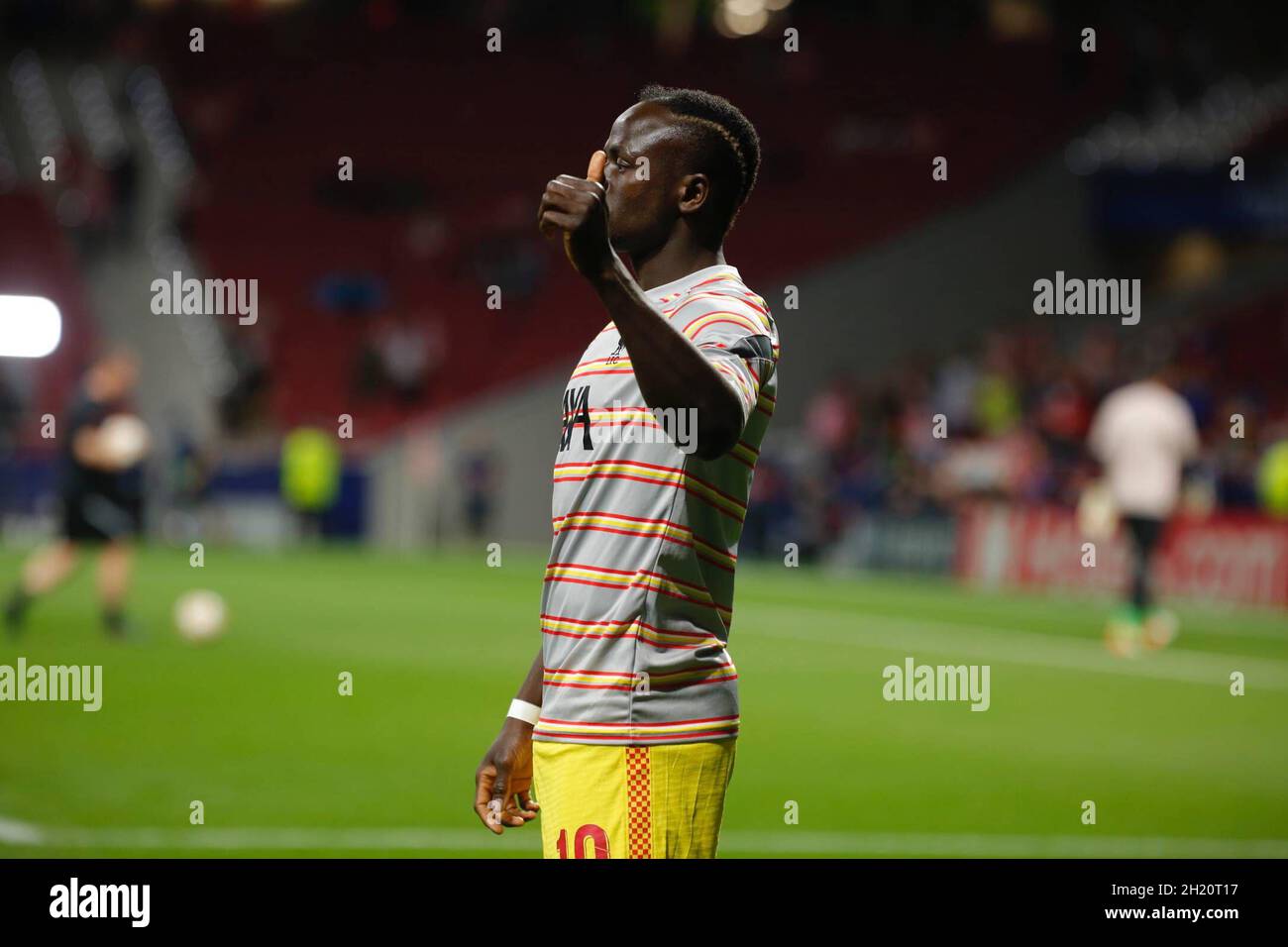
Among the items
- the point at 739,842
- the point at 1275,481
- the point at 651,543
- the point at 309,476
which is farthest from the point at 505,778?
the point at 309,476

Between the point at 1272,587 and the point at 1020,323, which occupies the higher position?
the point at 1020,323

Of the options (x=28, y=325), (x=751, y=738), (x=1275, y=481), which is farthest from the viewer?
(x=1275, y=481)

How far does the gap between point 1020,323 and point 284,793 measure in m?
24.1

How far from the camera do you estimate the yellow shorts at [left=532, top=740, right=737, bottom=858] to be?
308cm

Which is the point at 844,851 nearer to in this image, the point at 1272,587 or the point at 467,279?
the point at 1272,587

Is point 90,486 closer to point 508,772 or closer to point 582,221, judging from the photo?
point 508,772

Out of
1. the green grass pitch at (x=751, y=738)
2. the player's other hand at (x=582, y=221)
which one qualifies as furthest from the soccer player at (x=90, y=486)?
the player's other hand at (x=582, y=221)

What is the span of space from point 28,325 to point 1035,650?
42.9 ft

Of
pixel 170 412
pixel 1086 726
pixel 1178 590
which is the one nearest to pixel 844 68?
pixel 170 412

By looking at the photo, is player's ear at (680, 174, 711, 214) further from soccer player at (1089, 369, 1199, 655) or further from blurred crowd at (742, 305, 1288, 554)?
blurred crowd at (742, 305, 1288, 554)

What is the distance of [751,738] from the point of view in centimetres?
987

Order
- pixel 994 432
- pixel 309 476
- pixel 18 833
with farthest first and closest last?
pixel 309 476 < pixel 994 432 < pixel 18 833

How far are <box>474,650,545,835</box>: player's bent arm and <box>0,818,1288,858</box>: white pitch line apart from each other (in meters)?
3.39

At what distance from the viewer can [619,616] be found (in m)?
3.09
